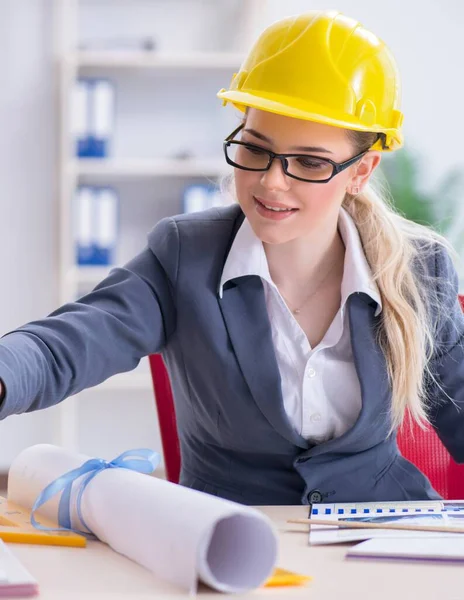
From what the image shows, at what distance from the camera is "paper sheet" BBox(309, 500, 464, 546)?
45.1 inches

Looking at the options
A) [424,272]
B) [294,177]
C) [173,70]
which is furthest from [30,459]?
[173,70]

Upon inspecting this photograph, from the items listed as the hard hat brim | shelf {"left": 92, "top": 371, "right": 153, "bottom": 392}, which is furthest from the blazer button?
shelf {"left": 92, "top": 371, "right": 153, "bottom": 392}

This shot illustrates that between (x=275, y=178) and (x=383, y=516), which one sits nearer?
(x=383, y=516)

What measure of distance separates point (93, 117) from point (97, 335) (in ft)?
8.18

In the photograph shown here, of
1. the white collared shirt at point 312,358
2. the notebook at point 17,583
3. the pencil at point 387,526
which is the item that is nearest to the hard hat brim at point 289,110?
the white collared shirt at point 312,358

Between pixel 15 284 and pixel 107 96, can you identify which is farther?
pixel 15 284

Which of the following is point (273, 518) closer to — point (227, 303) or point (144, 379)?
point (227, 303)

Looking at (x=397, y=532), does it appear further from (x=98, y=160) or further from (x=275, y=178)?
(x=98, y=160)

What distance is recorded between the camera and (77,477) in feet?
3.86

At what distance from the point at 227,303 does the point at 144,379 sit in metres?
2.46

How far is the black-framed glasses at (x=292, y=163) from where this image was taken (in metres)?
1.42

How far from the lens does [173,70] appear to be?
4031 millimetres

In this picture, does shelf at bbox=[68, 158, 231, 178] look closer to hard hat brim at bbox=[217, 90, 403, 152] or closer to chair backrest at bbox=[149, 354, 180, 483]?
chair backrest at bbox=[149, 354, 180, 483]

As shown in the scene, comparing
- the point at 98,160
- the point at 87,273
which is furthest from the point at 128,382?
the point at 98,160
